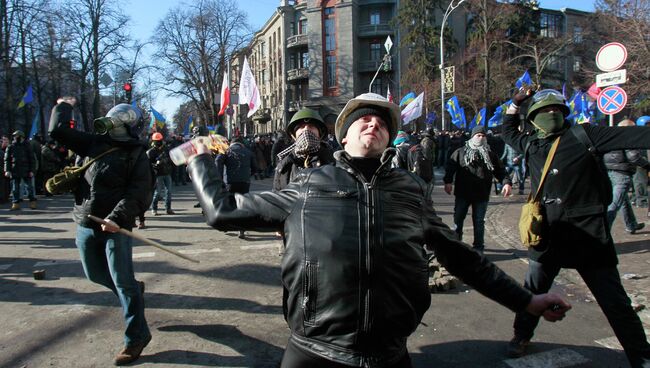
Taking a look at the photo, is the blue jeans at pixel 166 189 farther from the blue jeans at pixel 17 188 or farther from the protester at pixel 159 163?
the blue jeans at pixel 17 188

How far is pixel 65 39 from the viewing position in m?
30.7

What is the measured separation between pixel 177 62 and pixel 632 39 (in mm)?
35785

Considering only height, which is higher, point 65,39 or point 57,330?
point 65,39

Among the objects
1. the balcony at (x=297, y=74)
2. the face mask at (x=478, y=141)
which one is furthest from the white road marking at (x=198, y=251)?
the balcony at (x=297, y=74)

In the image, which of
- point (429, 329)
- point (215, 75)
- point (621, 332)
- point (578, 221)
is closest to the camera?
point (621, 332)

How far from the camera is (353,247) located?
1771mm

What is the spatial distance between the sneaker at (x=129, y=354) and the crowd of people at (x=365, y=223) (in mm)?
12

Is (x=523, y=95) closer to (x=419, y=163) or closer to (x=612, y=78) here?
(x=419, y=163)

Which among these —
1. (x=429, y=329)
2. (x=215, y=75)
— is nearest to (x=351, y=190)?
(x=429, y=329)

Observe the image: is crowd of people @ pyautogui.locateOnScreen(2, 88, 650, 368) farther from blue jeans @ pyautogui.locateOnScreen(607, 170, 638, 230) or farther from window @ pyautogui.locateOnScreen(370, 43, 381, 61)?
window @ pyautogui.locateOnScreen(370, 43, 381, 61)

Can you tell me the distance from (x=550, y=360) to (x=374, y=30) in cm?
4567

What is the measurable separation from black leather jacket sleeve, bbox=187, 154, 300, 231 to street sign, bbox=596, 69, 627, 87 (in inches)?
354

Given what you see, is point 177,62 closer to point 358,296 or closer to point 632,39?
point 632,39

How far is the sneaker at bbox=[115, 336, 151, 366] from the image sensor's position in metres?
3.66
